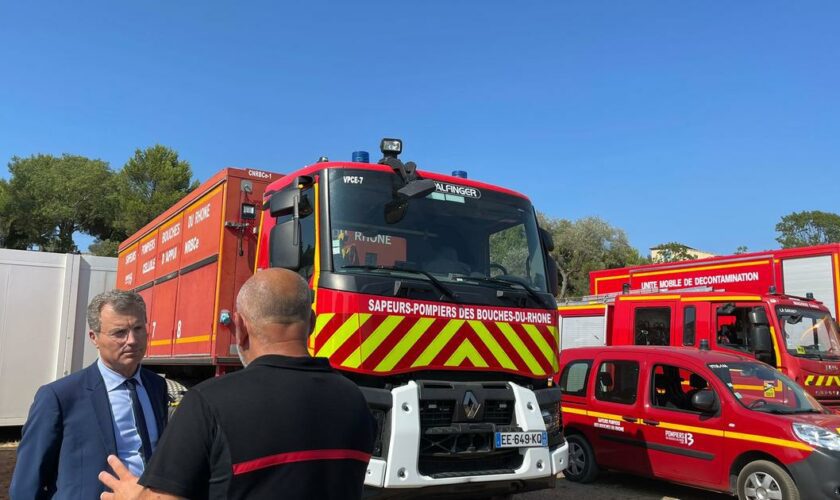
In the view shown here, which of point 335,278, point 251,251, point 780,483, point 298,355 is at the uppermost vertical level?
point 251,251

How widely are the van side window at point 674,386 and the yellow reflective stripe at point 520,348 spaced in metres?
3.17

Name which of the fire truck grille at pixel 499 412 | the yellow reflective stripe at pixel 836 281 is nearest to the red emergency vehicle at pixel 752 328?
the yellow reflective stripe at pixel 836 281

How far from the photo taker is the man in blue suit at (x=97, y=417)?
2465 millimetres

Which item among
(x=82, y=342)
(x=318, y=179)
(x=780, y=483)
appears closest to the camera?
(x=318, y=179)

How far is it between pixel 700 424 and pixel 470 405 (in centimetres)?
368

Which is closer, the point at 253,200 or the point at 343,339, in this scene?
the point at 343,339

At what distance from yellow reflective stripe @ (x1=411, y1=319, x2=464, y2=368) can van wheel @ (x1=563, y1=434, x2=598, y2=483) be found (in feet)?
14.1

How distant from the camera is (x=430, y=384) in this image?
4.82 meters

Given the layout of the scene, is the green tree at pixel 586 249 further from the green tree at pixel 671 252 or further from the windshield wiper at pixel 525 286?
the windshield wiper at pixel 525 286

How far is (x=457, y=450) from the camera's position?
15.6 ft

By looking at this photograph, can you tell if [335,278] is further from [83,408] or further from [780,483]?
[780,483]

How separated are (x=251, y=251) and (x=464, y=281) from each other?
7.63 feet

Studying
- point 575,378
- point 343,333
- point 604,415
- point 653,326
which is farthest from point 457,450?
point 653,326

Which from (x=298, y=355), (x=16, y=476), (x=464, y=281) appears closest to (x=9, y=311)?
(x=464, y=281)
